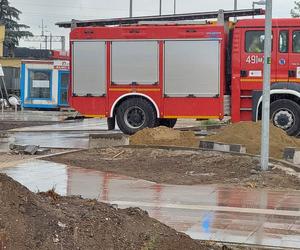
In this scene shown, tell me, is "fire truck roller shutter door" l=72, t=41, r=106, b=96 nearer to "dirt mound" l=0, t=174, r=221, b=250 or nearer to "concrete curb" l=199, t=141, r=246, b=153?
"concrete curb" l=199, t=141, r=246, b=153

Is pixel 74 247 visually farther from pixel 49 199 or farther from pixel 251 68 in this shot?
pixel 251 68

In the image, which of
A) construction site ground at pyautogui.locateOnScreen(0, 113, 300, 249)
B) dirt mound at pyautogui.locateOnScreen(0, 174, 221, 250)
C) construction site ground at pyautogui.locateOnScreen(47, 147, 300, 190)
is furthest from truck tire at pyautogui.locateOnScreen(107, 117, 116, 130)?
dirt mound at pyautogui.locateOnScreen(0, 174, 221, 250)

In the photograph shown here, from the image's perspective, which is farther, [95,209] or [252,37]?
[252,37]

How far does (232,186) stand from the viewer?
1048cm

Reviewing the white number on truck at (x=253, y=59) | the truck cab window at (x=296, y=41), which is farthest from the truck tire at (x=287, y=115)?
the truck cab window at (x=296, y=41)

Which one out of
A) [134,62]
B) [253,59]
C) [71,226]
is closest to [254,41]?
[253,59]

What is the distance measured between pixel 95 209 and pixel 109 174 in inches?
233

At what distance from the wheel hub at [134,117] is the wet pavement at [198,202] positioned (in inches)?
222

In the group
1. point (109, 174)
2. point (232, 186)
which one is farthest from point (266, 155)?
point (109, 174)

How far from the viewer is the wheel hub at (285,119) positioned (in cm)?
1598

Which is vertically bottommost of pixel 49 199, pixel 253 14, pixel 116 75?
pixel 49 199

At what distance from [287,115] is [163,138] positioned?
3318 millimetres

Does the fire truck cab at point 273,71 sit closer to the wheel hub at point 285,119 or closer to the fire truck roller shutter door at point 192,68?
the wheel hub at point 285,119

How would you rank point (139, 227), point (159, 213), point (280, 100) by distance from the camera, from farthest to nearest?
1. point (280, 100)
2. point (159, 213)
3. point (139, 227)
